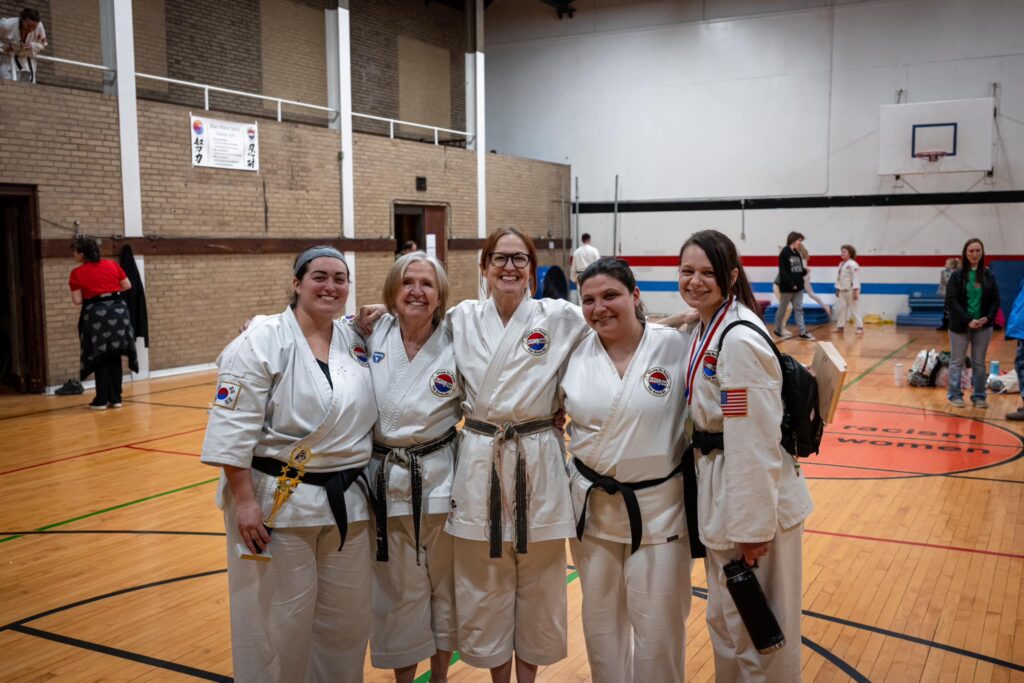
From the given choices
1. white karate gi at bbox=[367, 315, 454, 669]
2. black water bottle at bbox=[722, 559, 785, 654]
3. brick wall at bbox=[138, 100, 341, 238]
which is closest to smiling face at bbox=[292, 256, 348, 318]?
white karate gi at bbox=[367, 315, 454, 669]

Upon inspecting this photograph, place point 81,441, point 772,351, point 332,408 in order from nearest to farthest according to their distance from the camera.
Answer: point 772,351, point 332,408, point 81,441

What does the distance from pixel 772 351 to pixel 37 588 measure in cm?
422

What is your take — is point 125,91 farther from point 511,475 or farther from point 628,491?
point 628,491

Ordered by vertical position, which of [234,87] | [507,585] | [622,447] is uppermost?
[234,87]

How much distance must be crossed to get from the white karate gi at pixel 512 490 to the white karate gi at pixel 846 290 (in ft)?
49.9

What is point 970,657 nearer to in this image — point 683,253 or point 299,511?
point 683,253

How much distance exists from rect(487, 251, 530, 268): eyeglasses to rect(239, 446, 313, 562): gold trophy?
3.19 feet

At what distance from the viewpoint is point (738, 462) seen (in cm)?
260

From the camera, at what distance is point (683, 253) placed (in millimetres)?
2918

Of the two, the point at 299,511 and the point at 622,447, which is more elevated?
the point at 622,447

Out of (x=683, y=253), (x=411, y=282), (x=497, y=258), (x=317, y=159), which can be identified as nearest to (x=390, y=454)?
(x=411, y=282)

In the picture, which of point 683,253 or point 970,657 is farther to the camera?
point 970,657

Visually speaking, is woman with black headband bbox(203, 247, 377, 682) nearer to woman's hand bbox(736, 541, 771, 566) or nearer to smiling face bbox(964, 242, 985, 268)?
woman's hand bbox(736, 541, 771, 566)

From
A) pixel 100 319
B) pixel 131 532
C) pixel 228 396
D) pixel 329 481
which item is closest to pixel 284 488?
pixel 329 481
